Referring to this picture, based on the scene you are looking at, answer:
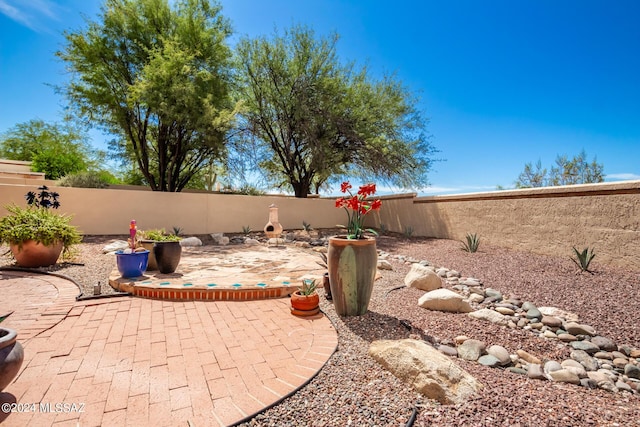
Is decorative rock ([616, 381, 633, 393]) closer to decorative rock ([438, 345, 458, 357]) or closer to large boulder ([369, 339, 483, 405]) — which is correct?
decorative rock ([438, 345, 458, 357])

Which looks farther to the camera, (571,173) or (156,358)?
(571,173)

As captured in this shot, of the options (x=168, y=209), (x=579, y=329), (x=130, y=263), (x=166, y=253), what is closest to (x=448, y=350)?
(x=579, y=329)

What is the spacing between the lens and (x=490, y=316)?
11.1ft

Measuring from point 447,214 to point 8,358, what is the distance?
9382mm

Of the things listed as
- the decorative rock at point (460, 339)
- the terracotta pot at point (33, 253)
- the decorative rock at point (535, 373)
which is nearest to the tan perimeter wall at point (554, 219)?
the decorative rock at point (535, 373)

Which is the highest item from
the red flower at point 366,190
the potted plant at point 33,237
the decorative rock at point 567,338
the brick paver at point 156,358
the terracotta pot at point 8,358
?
the red flower at point 366,190

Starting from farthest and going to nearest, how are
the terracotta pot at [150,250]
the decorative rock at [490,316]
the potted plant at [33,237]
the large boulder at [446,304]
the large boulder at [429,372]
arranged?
the potted plant at [33,237] → the terracotta pot at [150,250] → the large boulder at [446,304] → the decorative rock at [490,316] → the large boulder at [429,372]

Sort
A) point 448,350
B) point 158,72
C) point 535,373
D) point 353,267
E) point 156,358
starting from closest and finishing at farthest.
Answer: point 156,358 < point 535,373 < point 448,350 < point 353,267 < point 158,72

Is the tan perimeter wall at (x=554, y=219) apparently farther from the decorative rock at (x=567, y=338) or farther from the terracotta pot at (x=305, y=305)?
the terracotta pot at (x=305, y=305)

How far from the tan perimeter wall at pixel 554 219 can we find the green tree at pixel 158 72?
8362 millimetres

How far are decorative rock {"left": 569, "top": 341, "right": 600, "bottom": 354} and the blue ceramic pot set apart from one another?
5.37 m

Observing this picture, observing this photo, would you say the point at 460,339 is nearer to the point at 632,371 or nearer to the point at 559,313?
the point at 632,371

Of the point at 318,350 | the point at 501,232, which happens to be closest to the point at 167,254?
the point at 318,350

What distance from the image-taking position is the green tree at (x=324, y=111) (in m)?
11.6
